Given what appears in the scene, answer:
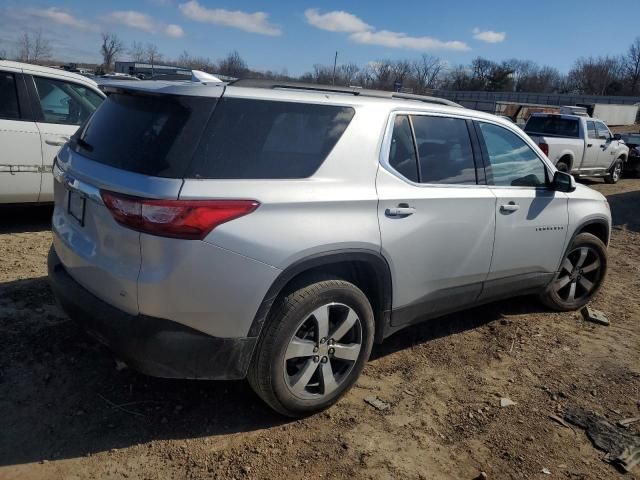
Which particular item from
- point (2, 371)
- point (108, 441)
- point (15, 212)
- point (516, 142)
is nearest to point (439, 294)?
point (516, 142)

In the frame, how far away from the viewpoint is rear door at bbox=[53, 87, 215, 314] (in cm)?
240

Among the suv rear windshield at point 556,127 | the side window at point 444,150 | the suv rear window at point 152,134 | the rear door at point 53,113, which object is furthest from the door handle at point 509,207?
the suv rear windshield at point 556,127

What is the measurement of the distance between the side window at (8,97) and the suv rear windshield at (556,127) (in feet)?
38.1

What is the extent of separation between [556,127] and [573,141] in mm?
→ 632

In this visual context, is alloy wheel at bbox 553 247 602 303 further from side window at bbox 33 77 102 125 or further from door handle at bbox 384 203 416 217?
side window at bbox 33 77 102 125

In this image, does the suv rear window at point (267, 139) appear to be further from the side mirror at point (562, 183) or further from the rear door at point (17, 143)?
the rear door at point (17, 143)

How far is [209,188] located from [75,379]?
1649 mm

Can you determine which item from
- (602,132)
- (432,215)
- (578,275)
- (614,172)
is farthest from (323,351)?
(614,172)

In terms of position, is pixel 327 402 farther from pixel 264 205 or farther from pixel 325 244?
pixel 264 205

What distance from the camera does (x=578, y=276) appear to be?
4.91 meters

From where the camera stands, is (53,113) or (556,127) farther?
(556,127)

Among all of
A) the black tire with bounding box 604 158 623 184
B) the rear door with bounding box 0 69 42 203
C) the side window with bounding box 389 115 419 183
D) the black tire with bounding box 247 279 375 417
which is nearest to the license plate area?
the black tire with bounding box 247 279 375 417

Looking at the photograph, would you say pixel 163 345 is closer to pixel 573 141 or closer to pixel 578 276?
pixel 578 276

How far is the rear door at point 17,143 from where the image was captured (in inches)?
210
